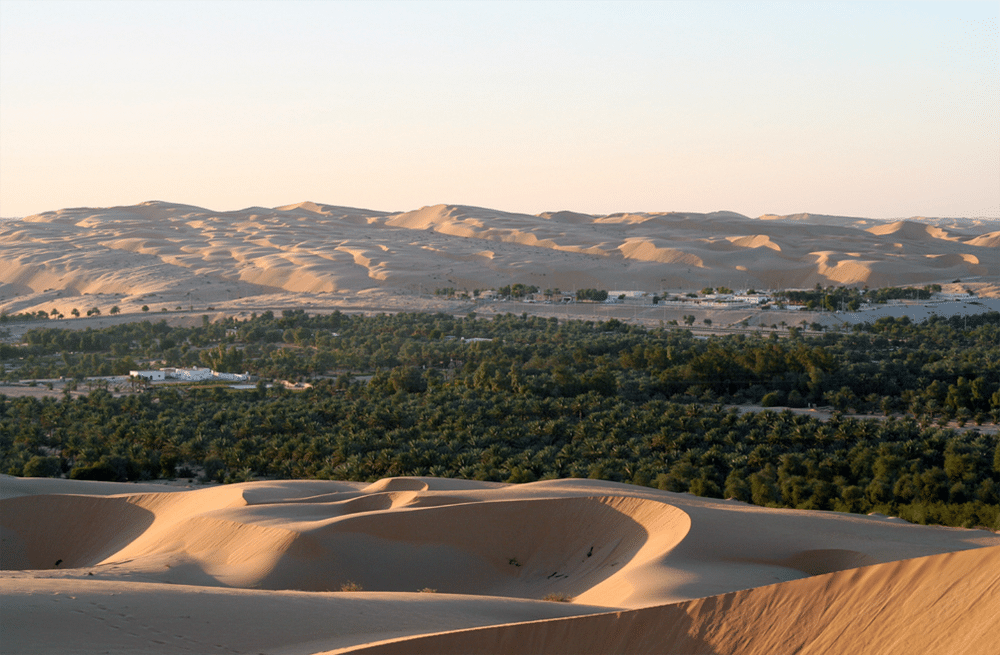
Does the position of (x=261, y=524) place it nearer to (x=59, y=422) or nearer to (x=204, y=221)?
(x=59, y=422)

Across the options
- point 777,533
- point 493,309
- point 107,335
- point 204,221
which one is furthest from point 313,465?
point 204,221

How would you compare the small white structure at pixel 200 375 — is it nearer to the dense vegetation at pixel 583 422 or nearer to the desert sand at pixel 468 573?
the dense vegetation at pixel 583 422

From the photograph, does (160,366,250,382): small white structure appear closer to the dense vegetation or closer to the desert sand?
the dense vegetation

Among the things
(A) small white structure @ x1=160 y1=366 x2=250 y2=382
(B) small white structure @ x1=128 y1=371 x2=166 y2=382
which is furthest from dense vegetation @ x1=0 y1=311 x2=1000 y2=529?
(B) small white structure @ x1=128 y1=371 x2=166 y2=382

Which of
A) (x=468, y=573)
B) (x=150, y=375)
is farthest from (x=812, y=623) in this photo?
(x=150, y=375)

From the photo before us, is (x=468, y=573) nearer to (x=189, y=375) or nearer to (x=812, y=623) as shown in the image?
(x=812, y=623)

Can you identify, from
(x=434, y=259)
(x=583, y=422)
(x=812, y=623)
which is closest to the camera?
(x=812, y=623)
